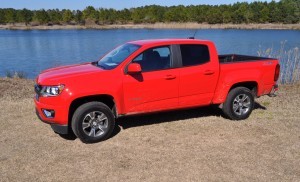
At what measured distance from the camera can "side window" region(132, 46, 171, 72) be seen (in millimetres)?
6637

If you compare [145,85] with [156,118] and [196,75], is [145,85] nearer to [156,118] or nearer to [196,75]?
[196,75]

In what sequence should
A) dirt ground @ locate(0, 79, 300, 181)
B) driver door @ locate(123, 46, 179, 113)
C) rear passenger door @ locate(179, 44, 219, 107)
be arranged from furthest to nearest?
rear passenger door @ locate(179, 44, 219, 107) → driver door @ locate(123, 46, 179, 113) → dirt ground @ locate(0, 79, 300, 181)

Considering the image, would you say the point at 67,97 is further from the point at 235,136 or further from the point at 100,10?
the point at 100,10

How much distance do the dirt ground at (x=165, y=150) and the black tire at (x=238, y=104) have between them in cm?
24

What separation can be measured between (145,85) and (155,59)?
23.8 inches

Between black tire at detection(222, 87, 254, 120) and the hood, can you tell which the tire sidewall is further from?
the hood

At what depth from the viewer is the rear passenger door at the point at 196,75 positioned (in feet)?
22.8

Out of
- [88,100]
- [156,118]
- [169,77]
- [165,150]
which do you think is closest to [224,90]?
[169,77]

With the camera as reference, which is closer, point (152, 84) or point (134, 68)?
point (134, 68)

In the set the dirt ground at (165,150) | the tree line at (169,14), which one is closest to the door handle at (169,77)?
the dirt ground at (165,150)

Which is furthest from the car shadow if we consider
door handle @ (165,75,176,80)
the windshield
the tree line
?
the tree line

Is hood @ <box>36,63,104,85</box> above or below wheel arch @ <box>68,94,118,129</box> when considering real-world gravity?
above

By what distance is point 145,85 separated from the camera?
6527 mm

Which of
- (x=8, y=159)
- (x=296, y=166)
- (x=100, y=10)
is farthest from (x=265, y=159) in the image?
(x=100, y=10)
